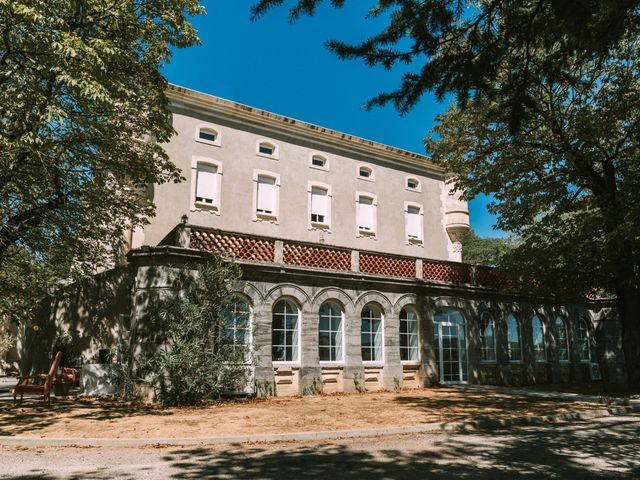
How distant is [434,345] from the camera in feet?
61.1

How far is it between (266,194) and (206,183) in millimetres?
2878

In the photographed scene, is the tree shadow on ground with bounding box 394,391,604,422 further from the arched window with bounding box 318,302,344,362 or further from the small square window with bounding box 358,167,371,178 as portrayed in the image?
the small square window with bounding box 358,167,371,178

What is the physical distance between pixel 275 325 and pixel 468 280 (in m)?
8.84

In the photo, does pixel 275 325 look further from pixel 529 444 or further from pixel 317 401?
pixel 529 444

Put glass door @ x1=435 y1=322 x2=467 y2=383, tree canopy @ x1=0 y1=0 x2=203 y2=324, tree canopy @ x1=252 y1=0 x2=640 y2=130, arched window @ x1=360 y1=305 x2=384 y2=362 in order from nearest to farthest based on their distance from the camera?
tree canopy @ x1=252 y1=0 x2=640 y2=130, tree canopy @ x1=0 y1=0 x2=203 y2=324, arched window @ x1=360 y1=305 x2=384 y2=362, glass door @ x1=435 y1=322 x2=467 y2=383

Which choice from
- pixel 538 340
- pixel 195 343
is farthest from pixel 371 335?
pixel 538 340

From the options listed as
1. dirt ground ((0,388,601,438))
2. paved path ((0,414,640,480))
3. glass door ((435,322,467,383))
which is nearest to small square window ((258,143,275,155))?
glass door ((435,322,467,383))

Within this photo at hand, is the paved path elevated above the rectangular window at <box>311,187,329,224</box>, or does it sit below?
below

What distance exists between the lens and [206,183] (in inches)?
836

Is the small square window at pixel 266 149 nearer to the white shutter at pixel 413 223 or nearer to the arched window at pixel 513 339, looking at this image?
the white shutter at pixel 413 223

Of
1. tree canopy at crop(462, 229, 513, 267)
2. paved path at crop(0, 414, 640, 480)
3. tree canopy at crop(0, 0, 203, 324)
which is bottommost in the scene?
paved path at crop(0, 414, 640, 480)

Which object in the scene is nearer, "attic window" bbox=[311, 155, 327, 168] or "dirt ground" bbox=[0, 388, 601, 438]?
"dirt ground" bbox=[0, 388, 601, 438]

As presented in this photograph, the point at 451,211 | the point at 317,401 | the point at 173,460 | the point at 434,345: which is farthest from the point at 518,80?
the point at 451,211

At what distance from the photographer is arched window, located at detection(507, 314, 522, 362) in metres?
20.6
